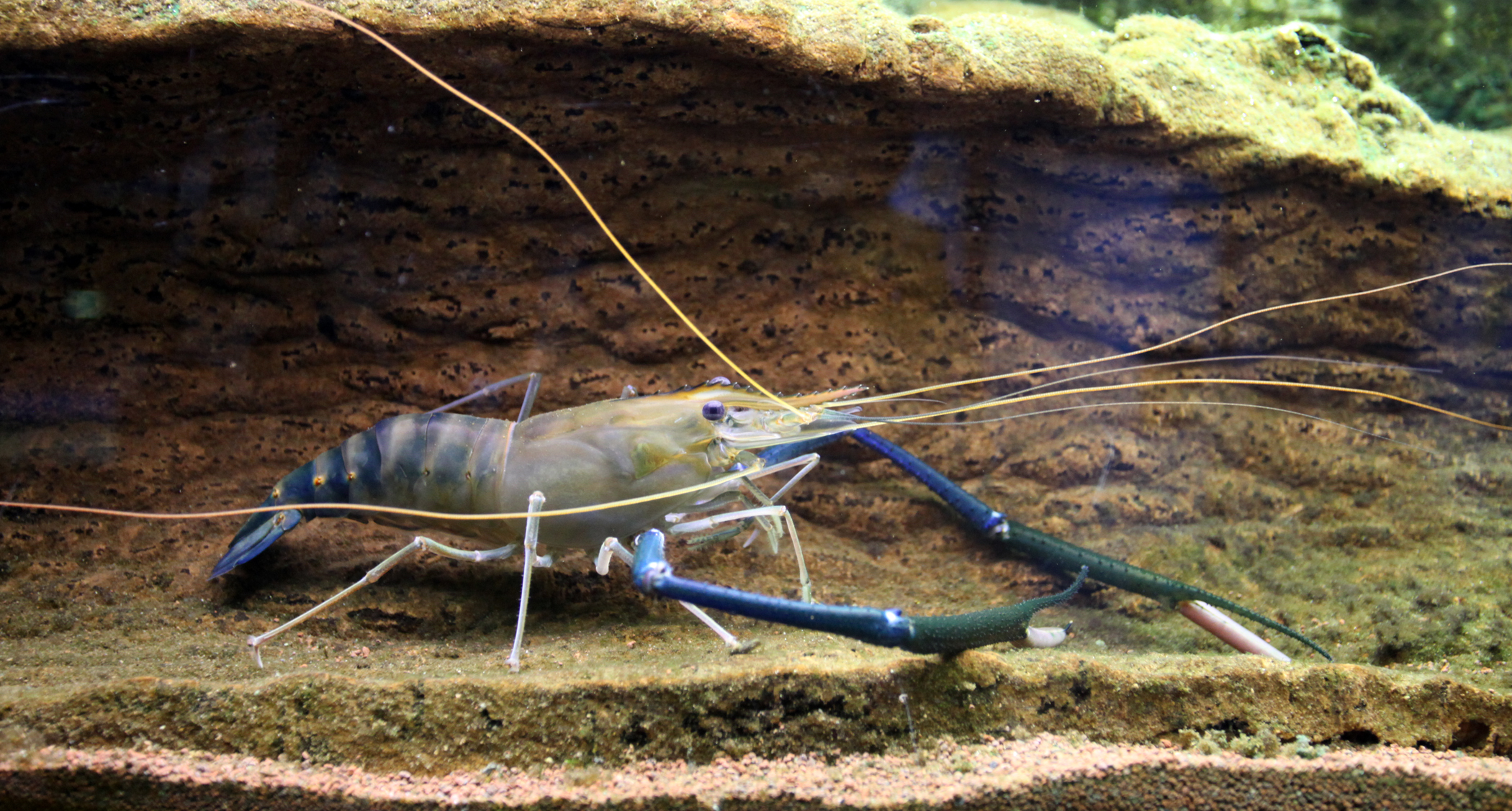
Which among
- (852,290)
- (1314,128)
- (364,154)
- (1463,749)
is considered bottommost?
(1463,749)

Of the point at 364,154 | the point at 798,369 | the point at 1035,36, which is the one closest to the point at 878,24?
the point at 1035,36

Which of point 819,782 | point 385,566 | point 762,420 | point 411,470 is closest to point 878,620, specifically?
point 819,782

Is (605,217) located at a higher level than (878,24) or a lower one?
lower

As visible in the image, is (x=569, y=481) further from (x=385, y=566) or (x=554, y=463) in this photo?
(x=385, y=566)

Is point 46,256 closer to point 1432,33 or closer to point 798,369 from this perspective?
point 798,369

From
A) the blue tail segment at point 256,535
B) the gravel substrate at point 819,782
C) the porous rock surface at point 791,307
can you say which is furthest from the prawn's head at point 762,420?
the blue tail segment at point 256,535
